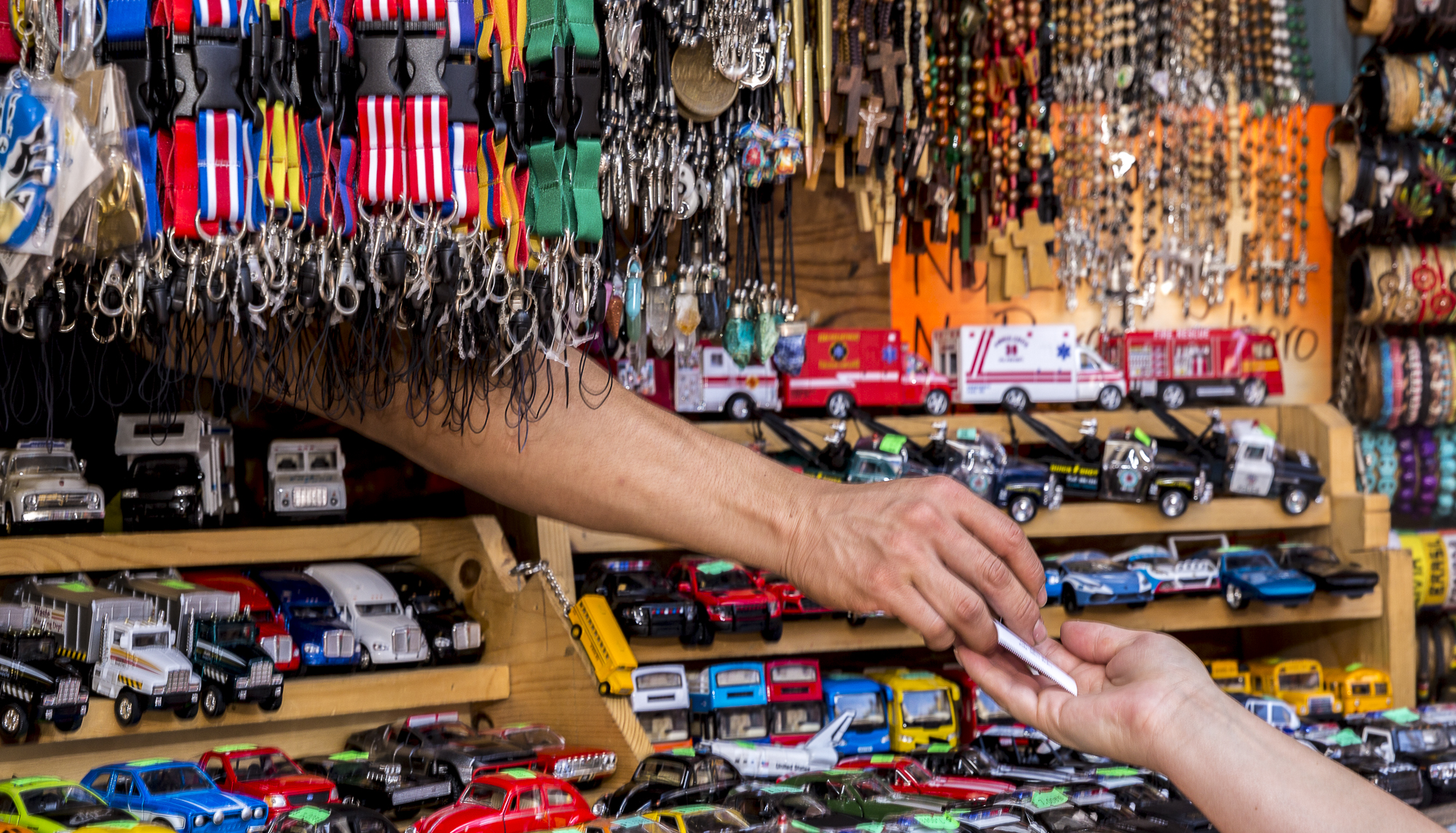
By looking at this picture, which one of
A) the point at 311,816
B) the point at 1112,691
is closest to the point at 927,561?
the point at 1112,691

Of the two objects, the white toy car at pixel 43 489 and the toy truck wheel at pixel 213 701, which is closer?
the toy truck wheel at pixel 213 701

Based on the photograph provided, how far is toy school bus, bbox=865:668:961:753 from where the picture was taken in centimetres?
274

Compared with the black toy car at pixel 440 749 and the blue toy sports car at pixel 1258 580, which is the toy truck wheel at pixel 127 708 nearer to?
the black toy car at pixel 440 749

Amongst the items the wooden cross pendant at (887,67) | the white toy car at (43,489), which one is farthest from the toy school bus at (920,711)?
the white toy car at (43,489)

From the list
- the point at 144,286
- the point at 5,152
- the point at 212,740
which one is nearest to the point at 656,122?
the point at 144,286

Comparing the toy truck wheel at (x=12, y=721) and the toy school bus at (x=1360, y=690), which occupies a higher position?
the toy truck wheel at (x=12, y=721)

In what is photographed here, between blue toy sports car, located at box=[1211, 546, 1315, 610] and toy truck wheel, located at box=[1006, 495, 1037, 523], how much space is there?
0.47 m

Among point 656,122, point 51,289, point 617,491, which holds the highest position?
point 656,122

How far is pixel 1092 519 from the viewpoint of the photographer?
3121 mm

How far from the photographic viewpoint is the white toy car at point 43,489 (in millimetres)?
2332

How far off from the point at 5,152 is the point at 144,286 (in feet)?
0.68

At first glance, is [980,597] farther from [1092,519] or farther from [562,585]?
[1092,519]

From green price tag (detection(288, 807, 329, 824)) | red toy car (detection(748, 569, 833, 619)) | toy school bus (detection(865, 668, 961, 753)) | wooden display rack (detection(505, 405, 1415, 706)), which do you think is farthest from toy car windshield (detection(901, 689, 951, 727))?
green price tag (detection(288, 807, 329, 824))

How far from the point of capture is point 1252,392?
3512mm
